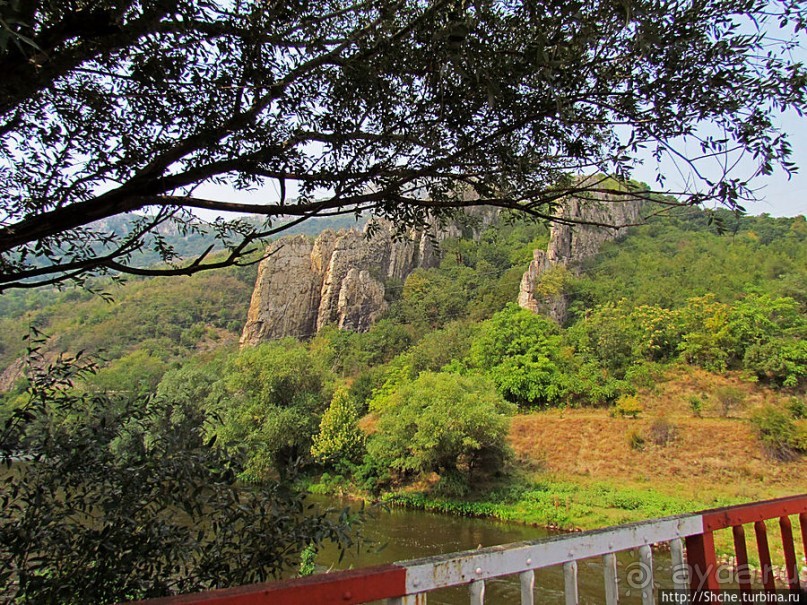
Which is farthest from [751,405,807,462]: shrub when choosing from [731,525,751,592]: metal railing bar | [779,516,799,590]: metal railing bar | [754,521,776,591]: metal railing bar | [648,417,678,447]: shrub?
[731,525,751,592]: metal railing bar

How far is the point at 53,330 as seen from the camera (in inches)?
2469

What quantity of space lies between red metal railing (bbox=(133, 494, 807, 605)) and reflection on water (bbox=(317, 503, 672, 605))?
5.95 meters

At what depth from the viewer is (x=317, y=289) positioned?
63844 mm

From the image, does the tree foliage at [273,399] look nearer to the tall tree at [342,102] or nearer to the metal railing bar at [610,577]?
the tall tree at [342,102]

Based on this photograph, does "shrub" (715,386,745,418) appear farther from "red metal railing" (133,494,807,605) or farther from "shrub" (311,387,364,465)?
"red metal railing" (133,494,807,605)

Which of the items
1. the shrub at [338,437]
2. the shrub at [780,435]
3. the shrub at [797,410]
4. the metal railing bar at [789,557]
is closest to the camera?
the metal railing bar at [789,557]

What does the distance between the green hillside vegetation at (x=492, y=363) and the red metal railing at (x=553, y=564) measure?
4.90 feet

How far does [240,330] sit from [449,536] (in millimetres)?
59349

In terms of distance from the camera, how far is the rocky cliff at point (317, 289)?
60938 mm

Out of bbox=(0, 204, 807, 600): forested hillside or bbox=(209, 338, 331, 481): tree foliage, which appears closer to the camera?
bbox=(0, 204, 807, 600): forested hillside

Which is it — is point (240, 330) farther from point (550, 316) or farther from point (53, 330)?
point (550, 316)

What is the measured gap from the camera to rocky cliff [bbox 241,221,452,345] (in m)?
60.9

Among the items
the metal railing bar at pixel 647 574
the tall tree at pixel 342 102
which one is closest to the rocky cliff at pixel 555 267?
the tall tree at pixel 342 102

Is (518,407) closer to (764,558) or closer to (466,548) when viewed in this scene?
(466,548)
